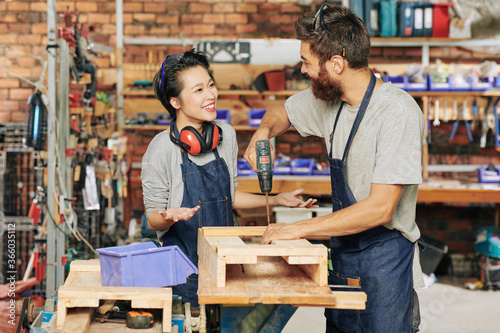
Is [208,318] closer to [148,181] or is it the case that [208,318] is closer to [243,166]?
[148,181]

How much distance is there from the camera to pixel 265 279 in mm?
1674

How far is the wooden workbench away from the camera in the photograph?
5.05 m

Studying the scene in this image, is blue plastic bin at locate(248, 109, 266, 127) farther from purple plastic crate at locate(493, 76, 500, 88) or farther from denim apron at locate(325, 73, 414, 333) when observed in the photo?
denim apron at locate(325, 73, 414, 333)

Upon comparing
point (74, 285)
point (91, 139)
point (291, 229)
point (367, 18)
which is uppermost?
point (367, 18)

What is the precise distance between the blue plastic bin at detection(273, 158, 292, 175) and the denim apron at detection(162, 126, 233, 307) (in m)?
3.06

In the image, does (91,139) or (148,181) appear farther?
(91,139)

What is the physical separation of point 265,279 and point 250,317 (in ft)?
0.63

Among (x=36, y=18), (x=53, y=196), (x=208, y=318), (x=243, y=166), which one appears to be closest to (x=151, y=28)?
(x=36, y=18)

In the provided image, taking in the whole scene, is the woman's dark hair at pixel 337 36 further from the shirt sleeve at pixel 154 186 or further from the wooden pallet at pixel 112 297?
the wooden pallet at pixel 112 297

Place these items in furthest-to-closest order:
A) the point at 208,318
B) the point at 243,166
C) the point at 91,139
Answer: the point at 243,166
the point at 91,139
the point at 208,318

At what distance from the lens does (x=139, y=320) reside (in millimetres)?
1602

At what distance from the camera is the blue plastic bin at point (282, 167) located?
5.40 m

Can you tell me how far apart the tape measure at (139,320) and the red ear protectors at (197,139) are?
2.67 ft

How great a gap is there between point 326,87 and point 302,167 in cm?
334
